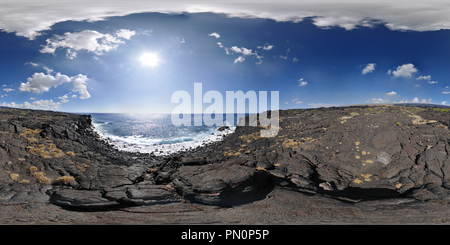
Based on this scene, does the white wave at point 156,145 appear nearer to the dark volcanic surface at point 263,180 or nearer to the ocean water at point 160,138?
the ocean water at point 160,138

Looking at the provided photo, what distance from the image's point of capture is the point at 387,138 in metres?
14.0

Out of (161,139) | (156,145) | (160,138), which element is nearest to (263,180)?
(156,145)

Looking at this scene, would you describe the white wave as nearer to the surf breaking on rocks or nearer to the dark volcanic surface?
the surf breaking on rocks

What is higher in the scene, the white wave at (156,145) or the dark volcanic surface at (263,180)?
the dark volcanic surface at (263,180)

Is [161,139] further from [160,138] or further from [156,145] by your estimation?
[156,145]

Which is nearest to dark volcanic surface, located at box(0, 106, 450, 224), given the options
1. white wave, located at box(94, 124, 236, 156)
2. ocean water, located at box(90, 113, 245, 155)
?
white wave, located at box(94, 124, 236, 156)

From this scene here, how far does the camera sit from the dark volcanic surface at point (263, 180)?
23.4 ft

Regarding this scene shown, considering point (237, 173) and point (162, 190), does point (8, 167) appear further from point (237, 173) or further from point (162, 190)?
point (237, 173)

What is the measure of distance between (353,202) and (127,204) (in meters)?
10.8

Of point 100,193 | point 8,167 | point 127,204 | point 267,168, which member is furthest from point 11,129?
point 267,168

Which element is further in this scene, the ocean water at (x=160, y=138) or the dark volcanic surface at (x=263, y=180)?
the ocean water at (x=160, y=138)

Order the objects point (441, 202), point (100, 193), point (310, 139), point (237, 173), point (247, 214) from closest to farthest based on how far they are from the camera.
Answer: point (247, 214) < point (441, 202) < point (100, 193) < point (237, 173) < point (310, 139)

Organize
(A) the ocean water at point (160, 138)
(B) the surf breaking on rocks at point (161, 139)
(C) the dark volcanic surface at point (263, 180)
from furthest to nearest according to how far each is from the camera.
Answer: (A) the ocean water at point (160, 138), (B) the surf breaking on rocks at point (161, 139), (C) the dark volcanic surface at point (263, 180)

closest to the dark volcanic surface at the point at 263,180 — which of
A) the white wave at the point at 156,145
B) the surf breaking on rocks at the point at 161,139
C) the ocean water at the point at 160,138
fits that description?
the white wave at the point at 156,145
